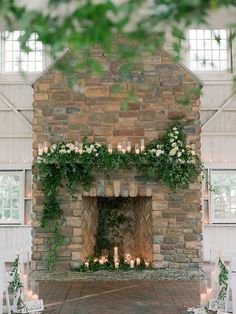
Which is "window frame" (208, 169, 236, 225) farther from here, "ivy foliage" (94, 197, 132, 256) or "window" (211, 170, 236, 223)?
"ivy foliage" (94, 197, 132, 256)

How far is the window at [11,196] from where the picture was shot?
11.5 meters

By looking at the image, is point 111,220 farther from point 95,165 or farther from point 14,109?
point 14,109

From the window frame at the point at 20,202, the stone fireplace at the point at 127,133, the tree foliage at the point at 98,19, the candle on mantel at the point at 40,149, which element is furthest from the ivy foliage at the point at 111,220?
the tree foliage at the point at 98,19

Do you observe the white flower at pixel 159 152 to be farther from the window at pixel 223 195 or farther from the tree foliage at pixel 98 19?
the tree foliage at pixel 98 19

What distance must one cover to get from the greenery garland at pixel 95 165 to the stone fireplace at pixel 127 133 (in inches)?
6.3

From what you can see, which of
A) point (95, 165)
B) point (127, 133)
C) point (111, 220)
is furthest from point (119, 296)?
point (127, 133)

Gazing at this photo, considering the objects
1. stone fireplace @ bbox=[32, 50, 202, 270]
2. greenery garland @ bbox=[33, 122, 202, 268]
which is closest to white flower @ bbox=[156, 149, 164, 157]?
greenery garland @ bbox=[33, 122, 202, 268]

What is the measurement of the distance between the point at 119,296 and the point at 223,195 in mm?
5310

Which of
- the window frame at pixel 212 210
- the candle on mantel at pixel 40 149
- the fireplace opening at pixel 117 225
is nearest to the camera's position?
the candle on mantel at pixel 40 149

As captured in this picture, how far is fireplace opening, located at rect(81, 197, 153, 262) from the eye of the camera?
374 inches

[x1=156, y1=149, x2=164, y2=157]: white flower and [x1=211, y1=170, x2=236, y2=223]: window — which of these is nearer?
[x1=156, y1=149, x2=164, y2=157]: white flower

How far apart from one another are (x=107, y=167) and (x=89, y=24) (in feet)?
23.8

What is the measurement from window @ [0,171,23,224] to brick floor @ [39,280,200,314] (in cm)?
374

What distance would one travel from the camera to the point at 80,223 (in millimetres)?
8609
